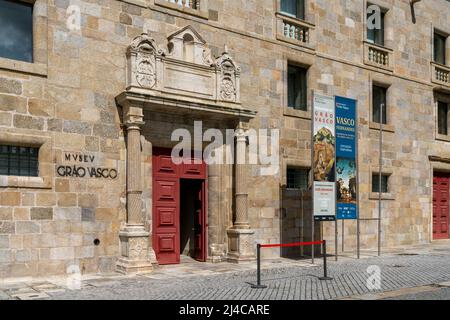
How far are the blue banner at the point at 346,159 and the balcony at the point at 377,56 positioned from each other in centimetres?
450

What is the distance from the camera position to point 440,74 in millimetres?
21594

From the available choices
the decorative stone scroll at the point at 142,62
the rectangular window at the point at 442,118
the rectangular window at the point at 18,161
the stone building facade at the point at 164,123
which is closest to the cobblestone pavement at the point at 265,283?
the stone building facade at the point at 164,123

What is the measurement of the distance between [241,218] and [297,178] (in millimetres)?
3104

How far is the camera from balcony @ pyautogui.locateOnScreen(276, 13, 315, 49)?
15.8 m

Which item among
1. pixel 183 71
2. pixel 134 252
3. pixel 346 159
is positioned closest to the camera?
pixel 134 252

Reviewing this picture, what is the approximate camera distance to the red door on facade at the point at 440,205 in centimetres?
2094

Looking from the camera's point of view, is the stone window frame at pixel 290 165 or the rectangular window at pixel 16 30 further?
the stone window frame at pixel 290 165

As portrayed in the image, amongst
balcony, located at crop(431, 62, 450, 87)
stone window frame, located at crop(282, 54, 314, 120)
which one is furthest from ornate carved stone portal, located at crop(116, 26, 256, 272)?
balcony, located at crop(431, 62, 450, 87)

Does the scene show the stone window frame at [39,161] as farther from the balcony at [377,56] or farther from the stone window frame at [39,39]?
the balcony at [377,56]

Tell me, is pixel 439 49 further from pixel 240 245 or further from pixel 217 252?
pixel 217 252

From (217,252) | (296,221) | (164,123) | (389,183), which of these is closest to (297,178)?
(296,221)

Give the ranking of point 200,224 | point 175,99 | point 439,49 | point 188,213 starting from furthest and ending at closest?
point 439,49, point 188,213, point 200,224, point 175,99

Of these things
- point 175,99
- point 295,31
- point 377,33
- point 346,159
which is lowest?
point 346,159

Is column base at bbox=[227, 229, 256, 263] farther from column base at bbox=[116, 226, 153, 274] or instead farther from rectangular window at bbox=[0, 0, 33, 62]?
rectangular window at bbox=[0, 0, 33, 62]
